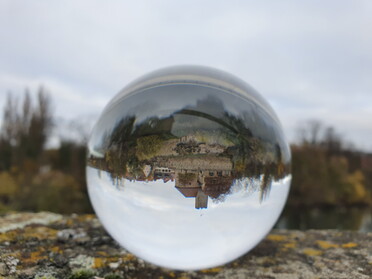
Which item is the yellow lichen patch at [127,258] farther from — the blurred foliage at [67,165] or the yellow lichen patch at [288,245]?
the blurred foliage at [67,165]

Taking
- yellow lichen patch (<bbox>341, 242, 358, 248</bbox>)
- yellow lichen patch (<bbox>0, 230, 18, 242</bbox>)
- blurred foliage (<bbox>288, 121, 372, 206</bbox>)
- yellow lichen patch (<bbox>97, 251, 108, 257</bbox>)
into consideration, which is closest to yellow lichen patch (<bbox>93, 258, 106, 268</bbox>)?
yellow lichen patch (<bbox>97, 251, 108, 257</bbox>)

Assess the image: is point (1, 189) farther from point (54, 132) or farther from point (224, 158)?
point (224, 158)

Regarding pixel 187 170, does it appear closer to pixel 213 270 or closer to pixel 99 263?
pixel 213 270

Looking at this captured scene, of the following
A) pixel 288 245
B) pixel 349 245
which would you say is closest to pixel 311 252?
pixel 288 245

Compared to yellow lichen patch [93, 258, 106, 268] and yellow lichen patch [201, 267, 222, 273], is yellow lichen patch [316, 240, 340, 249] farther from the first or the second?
yellow lichen patch [93, 258, 106, 268]

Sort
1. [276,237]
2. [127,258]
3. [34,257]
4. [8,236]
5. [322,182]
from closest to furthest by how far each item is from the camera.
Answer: [34,257]
[127,258]
[8,236]
[276,237]
[322,182]

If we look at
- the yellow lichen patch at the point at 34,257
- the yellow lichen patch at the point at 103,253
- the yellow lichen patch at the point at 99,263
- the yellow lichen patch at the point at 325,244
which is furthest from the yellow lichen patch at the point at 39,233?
the yellow lichen patch at the point at 325,244

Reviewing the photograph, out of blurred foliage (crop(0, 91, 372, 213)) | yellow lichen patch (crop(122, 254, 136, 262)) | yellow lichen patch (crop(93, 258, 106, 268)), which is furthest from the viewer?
blurred foliage (crop(0, 91, 372, 213))
